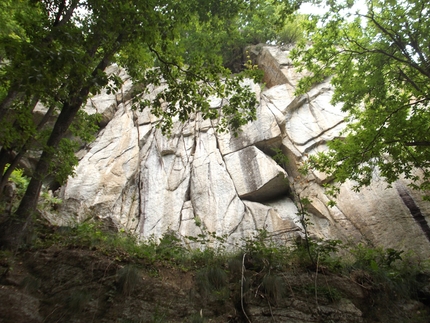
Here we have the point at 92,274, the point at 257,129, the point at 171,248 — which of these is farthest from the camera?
the point at 257,129

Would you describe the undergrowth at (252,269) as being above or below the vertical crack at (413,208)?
below

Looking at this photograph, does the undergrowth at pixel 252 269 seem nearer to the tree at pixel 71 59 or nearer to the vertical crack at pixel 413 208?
the tree at pixel 71 59

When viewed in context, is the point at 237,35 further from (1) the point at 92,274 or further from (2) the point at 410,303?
(2) the point at 410,303

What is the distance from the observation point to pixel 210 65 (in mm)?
7156

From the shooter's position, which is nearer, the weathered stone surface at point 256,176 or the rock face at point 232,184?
the rock face at point 232,184

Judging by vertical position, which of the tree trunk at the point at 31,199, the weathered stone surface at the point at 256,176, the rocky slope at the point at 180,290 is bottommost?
the rocky slope at the point at 180,290

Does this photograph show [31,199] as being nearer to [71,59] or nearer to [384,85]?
[71,59]

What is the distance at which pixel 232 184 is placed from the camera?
43.4 feet

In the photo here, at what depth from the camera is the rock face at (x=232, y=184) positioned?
11.1 meters

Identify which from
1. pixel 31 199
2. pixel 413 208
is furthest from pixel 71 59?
pixel 413 208

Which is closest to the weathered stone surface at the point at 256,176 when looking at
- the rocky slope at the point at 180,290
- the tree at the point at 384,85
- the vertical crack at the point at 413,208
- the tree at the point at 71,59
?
the tree at the point at 384,85

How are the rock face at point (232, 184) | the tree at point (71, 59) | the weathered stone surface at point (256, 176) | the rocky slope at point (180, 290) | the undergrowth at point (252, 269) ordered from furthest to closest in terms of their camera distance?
the weathered stone surface at point (256, 176) → the rock face at point (232, 184) → the undergrowth at point (252, 269) → the rocky slope at point (180, 290) → the tree at point (71, 59)

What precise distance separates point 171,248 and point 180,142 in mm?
9670

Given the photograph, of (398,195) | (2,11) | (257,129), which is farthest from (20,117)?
(398,195)
